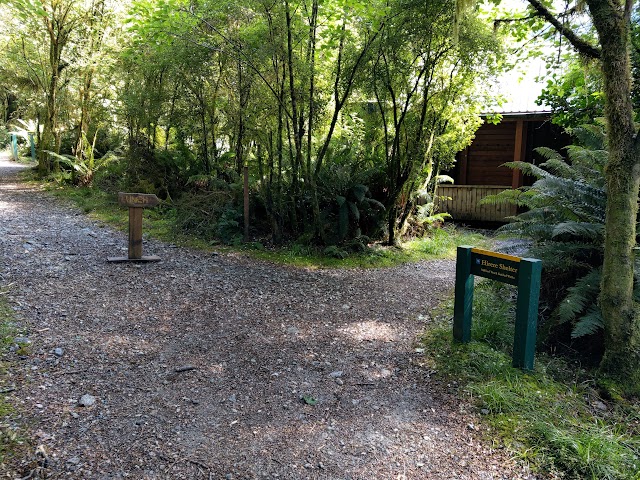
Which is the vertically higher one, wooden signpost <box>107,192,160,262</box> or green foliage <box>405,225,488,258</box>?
wooden signpost <box>107,192,160,262</box>

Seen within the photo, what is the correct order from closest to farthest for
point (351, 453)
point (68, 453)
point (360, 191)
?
point (68, 453) → point (351, 453) → point (360, 191)

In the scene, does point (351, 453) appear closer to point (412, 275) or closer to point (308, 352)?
point (308, 352)

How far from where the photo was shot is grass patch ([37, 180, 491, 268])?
7574 mm

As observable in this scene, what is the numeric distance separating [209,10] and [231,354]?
5.50 metres

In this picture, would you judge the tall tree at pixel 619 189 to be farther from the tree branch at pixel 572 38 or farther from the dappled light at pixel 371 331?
the dappled light at pixel 371 331

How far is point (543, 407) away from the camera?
3.35 m

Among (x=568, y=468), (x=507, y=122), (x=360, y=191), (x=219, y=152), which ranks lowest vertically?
(x=568, y=468)

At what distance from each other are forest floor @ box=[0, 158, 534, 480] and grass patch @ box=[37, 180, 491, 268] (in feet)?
3.42

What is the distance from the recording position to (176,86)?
1015 cm

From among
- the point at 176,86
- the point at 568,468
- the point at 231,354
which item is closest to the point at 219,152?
the point at 176,86

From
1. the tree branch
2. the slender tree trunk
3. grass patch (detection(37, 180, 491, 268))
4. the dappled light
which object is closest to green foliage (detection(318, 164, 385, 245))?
grass patch (detection(37, 180, 491, 268))

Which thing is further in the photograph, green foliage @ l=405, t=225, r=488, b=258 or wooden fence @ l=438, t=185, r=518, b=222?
wooden fence @ l=438, t=185, r=518, b=222

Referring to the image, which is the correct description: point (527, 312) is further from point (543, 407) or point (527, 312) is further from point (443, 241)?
point (443, 241)

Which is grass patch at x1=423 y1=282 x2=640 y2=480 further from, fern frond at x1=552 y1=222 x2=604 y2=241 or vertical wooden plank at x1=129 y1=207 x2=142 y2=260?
vertical wooden plank at x1=129 y1=207 x2=142 y2=260
